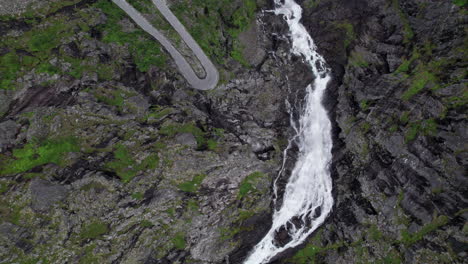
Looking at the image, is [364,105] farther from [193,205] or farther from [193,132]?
[193,205]

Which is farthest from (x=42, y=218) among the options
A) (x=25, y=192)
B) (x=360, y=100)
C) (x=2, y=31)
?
(x=360, y=100)

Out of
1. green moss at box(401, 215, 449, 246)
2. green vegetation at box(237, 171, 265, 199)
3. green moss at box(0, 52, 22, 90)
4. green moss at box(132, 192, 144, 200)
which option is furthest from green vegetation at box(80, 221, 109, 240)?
green moss at box(401, 215, 449, 246)

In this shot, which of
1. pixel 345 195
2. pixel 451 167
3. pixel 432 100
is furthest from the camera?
pixel 345 195

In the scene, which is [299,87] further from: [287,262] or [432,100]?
[287,262]

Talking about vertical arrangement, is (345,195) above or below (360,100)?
below

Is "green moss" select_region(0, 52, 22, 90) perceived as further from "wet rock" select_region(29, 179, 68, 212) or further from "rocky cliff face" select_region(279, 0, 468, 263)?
"rocky cliff face" select_region(279, 0, 468, 263)

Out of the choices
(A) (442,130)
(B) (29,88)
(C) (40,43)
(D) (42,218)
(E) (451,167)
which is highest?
(C) (40,43)

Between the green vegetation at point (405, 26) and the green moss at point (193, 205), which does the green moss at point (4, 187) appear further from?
the green vegetation at point (405, 26)
